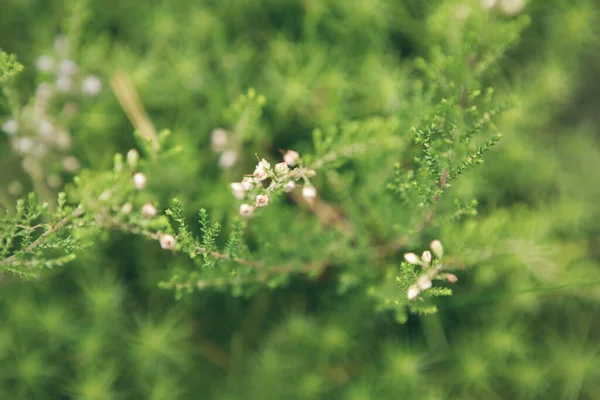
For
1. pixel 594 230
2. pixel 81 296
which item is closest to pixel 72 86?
pixel 81 296

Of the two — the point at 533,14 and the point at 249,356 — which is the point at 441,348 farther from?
the point at 533,14

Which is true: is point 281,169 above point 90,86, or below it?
below

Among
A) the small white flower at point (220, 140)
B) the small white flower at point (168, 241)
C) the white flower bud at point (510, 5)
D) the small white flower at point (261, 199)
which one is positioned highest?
the white flower bud at point (510, 5)

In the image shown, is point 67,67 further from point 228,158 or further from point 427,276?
point 427,276

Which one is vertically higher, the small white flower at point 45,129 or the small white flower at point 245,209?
the small white flower at point 45,129

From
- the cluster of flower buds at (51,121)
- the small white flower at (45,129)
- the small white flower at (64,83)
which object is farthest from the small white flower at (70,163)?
the small white flower at (64,83)

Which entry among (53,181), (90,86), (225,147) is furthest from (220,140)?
(53,181)

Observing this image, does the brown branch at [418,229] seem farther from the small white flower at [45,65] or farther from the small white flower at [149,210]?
the small white flower at [45,65]

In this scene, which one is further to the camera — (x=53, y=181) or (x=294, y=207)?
(x=294, y=207)

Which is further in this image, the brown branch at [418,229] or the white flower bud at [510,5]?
the white flower bud at [510,5]

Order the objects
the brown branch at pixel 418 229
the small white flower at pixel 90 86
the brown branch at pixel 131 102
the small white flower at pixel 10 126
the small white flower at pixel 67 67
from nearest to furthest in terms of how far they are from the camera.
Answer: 1. the brown branch at pixel 418 229
2. the small white flower at pixel 10 126
3. the small white flower at pixel 67 67
4. the small white flower at pixel 90 86
5. the brown branch at pixel 131 102
